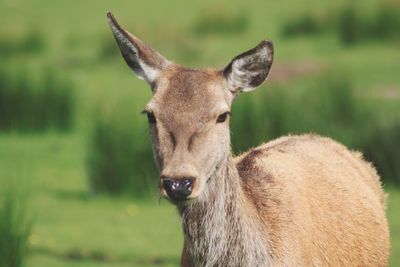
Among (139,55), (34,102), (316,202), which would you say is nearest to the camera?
(139,55)

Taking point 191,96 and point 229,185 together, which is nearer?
point 191,96

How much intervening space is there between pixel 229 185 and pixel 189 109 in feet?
1.76

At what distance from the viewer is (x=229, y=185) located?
6.60 metres

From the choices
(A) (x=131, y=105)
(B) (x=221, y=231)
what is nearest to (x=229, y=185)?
(B) (x=221, y=231)

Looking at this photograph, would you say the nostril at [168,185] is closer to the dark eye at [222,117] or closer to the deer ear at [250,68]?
the dark eye at [222,117]

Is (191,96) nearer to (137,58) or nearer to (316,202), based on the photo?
(137,58)

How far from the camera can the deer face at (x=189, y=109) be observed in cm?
605

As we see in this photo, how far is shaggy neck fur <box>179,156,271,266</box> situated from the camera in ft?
21.5

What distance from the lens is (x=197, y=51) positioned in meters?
23.1

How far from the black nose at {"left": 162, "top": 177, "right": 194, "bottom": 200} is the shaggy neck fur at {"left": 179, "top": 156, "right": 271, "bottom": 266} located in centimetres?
56

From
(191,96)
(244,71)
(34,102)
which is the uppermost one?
(34,102)

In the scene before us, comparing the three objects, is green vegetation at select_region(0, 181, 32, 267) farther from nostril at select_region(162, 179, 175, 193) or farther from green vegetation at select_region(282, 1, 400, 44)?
green vegetation at select_region(282, 1, 400, 44)

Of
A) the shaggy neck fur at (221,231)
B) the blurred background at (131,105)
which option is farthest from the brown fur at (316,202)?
the blurred background at (131,105)

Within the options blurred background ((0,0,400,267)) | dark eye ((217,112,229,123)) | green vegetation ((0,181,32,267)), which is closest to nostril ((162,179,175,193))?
dark eye ((217,112,229,123))
